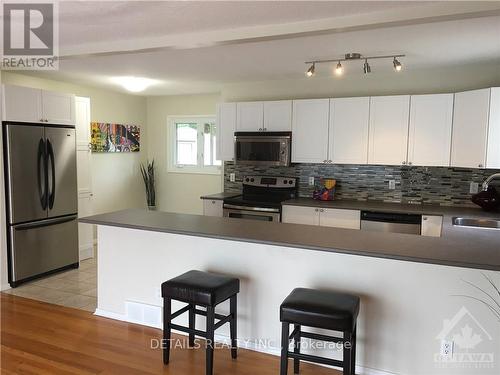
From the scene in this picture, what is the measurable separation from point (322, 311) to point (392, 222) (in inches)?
86.6

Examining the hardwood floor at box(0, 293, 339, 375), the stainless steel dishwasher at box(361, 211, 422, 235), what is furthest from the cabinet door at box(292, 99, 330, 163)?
the hardwood floor at box(0, 293, 339, 375)

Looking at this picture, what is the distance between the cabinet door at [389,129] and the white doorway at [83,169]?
349 centimetres

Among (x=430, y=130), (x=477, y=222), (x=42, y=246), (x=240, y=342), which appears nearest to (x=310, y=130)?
(x=430, y=130)

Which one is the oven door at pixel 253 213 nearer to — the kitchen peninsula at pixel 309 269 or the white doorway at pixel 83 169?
the kitchen peninsula at pixel 309 269

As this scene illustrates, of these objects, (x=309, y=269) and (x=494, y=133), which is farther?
(x=494, y=133)

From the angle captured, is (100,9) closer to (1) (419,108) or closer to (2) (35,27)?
(2) (35,27)

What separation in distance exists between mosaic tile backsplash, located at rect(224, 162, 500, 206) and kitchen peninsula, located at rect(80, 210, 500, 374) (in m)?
1.36

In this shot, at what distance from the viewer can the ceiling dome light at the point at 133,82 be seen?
4.90 m

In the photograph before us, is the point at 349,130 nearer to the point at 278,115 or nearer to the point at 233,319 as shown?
the point at 278,115

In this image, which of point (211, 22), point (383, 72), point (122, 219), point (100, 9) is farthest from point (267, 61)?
point (122, 219)

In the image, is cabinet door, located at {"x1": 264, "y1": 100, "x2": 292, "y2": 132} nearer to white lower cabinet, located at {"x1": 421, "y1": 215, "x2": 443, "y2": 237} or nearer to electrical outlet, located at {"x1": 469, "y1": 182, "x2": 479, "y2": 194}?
white lower cabinet, located at {"x1": 421, "y1": 215, "x2": 443, "y2": 237}

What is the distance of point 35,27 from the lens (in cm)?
292

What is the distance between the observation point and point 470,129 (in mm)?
3930

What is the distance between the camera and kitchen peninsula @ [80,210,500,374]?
2.43 meters
